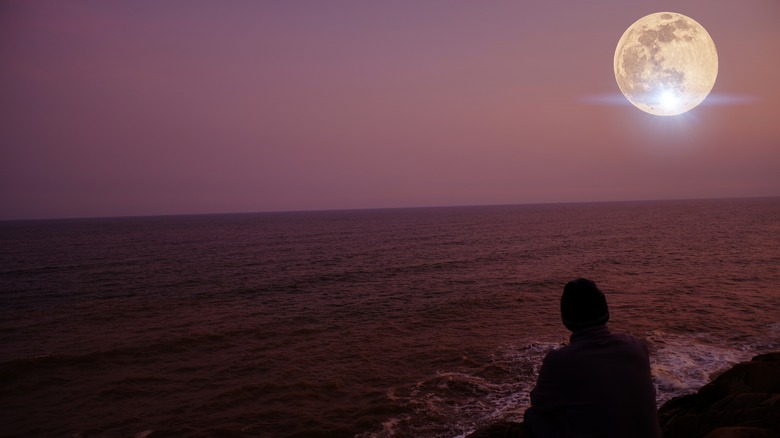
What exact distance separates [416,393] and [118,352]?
12.2m

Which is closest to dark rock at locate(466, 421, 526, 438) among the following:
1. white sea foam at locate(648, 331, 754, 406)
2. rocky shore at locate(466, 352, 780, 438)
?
rocky shore at locate(466, 352, 780, 438)

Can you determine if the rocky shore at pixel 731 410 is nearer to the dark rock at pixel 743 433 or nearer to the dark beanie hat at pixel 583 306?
the dark rock at pixel 743 433

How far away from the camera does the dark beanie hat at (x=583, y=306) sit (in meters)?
3.17

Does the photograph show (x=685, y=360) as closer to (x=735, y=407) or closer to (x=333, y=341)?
(x=735, y=407)

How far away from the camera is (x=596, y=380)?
9.87 feet

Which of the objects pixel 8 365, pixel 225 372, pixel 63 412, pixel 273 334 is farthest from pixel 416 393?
pixel 8 365

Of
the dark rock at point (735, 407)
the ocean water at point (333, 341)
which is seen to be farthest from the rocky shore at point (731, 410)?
the ocean water at point (333, 341)

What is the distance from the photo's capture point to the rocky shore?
196 inches

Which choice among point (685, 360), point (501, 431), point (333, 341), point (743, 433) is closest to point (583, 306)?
point (501, 431)

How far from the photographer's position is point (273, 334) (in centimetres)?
1830

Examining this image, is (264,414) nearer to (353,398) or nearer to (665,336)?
(353,398)

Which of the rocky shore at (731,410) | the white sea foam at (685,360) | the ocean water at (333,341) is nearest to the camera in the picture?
the rocky shore at (731,410)

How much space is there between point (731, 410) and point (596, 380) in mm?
4599

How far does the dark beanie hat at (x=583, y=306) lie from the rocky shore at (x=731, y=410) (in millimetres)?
2001
